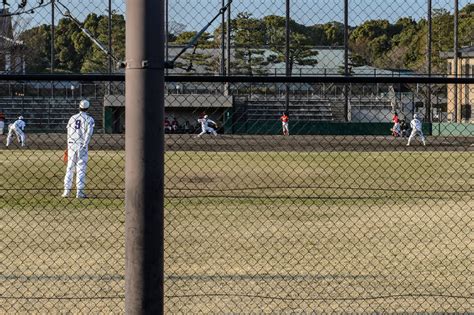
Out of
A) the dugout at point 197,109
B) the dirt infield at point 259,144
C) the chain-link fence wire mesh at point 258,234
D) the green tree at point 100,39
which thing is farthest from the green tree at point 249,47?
the green tree at point 100,39

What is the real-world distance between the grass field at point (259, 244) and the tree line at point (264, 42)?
218cm

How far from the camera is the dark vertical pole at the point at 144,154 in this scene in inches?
178

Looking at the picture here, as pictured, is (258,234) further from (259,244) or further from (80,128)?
(80,128)

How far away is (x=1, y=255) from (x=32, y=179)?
9.72 m

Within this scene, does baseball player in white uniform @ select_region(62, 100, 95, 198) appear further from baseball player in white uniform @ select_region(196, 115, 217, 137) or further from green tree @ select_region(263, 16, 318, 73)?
baseball player in white uniform @ select_region(196, 115, 217, 137)

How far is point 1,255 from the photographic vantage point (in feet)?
30.1

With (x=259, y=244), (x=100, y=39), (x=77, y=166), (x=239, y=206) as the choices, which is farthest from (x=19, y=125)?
(x=259, y=244)

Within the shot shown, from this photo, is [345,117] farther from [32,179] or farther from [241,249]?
[241,249]

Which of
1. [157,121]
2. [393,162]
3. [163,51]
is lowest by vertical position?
[393,162]

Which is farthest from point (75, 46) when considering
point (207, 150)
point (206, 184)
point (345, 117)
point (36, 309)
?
point (345, 117)

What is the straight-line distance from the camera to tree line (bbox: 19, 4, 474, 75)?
12.9 metres

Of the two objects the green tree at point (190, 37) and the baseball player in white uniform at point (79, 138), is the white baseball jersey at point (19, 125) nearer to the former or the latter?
the baseball player in white uniform at point (79, 138)

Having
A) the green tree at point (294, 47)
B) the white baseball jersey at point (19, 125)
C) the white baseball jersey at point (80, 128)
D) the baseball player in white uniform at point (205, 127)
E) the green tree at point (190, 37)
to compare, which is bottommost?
the baseball player in white uniform at point (205, 127)

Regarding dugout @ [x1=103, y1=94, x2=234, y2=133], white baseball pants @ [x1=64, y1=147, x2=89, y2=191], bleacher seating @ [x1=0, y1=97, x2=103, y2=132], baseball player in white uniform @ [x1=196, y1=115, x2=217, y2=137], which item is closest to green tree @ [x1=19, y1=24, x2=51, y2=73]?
white baseball pants @ [x1=64, y1=147, x2=89, y2=191]
